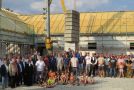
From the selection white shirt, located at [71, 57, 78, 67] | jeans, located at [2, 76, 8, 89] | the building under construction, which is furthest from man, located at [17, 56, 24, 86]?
the building under construction

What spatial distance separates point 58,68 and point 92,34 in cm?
1978

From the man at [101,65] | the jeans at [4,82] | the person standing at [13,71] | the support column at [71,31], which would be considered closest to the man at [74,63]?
the man at [101,65]

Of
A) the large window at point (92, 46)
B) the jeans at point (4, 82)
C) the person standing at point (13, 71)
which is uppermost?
the large window at point (92, 46)

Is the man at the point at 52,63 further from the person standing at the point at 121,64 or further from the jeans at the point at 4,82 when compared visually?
the person standing at the point at 121,64

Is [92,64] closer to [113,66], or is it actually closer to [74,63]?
[113,66]

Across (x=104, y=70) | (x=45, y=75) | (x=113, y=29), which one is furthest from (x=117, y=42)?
(x=45, y=75)

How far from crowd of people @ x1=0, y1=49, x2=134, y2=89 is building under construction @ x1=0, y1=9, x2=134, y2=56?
13.6 meters

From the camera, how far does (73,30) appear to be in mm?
34250

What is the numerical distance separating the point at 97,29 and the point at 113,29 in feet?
6.07

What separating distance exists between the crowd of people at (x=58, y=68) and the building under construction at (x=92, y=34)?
13.6 metres

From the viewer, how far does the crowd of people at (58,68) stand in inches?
820

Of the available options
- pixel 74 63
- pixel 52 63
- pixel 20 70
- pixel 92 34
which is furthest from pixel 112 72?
pixel 92 34

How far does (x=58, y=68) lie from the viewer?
2462 centimetres

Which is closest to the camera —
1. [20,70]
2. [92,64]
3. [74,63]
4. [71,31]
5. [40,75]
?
[20,70]
